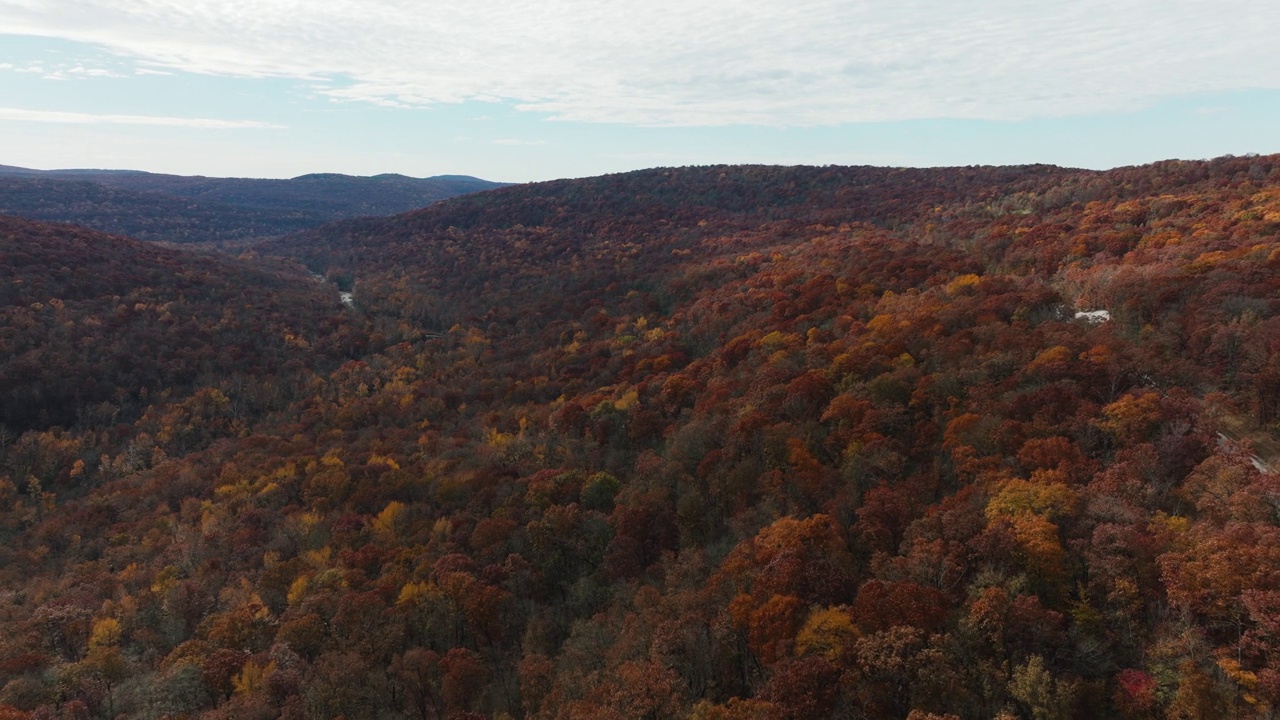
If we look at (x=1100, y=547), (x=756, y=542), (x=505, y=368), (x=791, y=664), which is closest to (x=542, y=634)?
(x=756, y=542)

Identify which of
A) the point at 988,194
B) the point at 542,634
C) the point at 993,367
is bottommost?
the point at 542,634

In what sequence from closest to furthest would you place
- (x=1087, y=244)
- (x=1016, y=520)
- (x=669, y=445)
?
(x=1016, y=520), (x=669, y=445), (x=1087, y=244)

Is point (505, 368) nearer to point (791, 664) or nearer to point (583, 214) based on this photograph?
point (791, 664)

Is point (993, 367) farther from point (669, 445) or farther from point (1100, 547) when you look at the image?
point (669, 445)

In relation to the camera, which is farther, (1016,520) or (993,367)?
(993,367)

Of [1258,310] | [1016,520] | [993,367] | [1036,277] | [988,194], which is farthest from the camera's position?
[988,194]

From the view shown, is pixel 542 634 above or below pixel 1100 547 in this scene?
below
